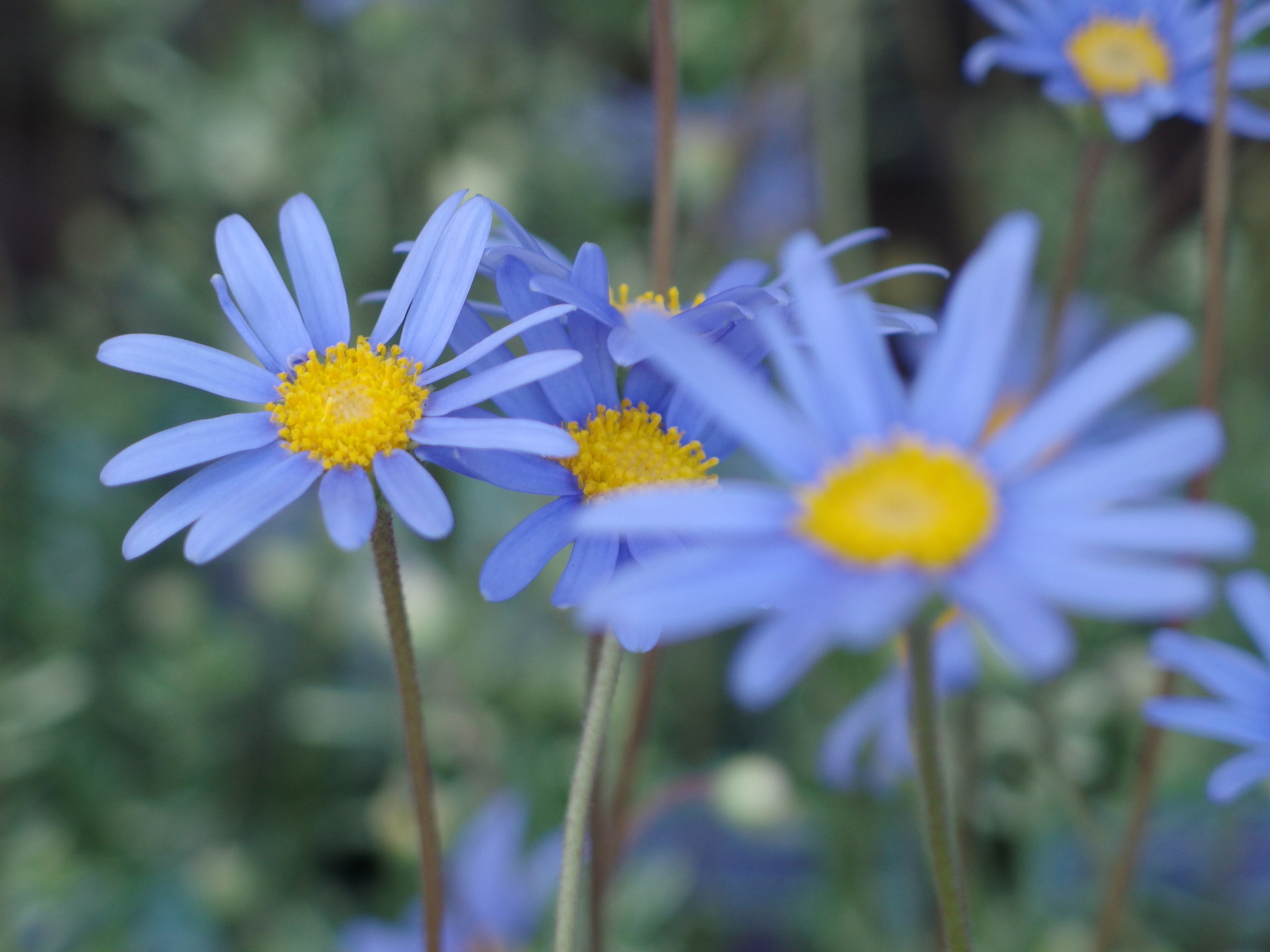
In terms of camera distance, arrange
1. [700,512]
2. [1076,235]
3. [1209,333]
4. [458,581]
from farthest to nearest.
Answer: [458,581] → [1076,235] → [1209,333] → [700,512]

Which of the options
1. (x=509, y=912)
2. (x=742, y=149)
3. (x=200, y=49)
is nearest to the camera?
(x=509, y=912)

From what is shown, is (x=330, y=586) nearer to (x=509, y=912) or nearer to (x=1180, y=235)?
(x=509, y=912)

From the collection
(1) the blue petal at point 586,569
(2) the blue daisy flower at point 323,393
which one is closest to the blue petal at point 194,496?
(2) the blue daisy flower at point 323,393

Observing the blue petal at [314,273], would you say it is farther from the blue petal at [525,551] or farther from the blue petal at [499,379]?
the blue petal at [525,551]

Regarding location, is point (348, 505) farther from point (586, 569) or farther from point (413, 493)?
point (586, 569)

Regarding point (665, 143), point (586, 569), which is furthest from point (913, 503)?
point (665, 143)

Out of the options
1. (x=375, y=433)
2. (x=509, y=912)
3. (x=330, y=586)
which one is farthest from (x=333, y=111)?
(x=375, y=433)
